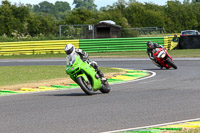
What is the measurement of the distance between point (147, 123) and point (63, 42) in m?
28.1

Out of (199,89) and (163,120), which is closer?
(163,120)

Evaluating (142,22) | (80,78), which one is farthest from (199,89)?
(142,22)

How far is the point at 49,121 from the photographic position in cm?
771

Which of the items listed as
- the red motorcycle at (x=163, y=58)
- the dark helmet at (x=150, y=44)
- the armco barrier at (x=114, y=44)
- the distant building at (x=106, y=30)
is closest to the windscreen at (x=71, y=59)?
the dark helmet at (x=150, y=44)

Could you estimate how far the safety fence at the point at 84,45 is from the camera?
35125mm

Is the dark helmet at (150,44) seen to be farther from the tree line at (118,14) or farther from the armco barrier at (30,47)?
the tree line at (118,14)

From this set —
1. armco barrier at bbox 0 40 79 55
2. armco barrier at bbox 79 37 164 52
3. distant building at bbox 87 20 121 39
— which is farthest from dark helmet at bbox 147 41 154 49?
distant building at bbox 87 20 121 39

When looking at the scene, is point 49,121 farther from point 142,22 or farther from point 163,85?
point 142,22

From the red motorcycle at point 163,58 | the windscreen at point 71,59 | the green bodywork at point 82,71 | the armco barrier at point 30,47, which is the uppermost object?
the windscreen at point 71,59

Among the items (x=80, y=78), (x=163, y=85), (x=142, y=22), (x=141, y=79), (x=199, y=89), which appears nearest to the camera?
(x=80, y=78)

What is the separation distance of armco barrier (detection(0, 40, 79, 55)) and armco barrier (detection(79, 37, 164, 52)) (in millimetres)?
975

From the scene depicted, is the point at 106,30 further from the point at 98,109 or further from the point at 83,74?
the point at 98,109

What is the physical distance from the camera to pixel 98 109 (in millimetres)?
8945

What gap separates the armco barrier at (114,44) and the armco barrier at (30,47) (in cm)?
97
